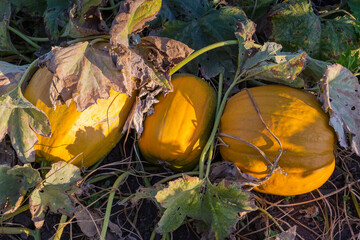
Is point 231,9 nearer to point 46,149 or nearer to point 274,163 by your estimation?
point 274,163

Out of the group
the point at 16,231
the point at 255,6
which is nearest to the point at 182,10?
the point at 255,6

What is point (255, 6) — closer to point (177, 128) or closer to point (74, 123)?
point (177, 128)

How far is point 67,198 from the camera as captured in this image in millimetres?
1603

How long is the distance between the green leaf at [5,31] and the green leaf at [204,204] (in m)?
1.28

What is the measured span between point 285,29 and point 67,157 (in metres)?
1.38

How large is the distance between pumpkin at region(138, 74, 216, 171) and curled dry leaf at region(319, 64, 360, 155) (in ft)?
1.76

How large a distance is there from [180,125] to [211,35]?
23.0 inches

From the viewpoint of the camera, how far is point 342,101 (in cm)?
176

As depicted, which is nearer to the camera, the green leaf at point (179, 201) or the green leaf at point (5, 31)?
the green leaf at point (179, 201)

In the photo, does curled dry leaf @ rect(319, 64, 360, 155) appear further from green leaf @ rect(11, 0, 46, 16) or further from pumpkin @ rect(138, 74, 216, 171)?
green leaf @ rect(11, 0, 46, 16)

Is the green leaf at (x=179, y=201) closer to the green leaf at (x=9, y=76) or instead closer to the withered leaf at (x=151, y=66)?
the withered leaf at (x=151, y=66)

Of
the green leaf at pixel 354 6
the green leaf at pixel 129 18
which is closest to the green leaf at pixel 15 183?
the green leaf at pixel 129 18

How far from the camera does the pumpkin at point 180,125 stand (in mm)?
1732

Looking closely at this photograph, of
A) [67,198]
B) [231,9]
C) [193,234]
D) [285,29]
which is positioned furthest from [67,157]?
[285,29]
